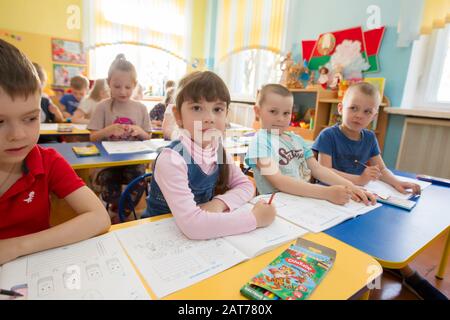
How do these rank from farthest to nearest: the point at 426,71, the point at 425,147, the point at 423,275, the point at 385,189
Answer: the point at 426,71 → the point at 425,147 → the point at 423,275 → the point at 385,189

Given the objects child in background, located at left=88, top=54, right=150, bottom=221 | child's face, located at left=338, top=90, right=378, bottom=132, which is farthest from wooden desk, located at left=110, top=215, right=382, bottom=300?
child in background, located at left=88, top=54, right=150, bottom=221

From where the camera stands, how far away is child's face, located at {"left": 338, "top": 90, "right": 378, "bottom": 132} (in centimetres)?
149

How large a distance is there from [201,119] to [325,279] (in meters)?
0.58

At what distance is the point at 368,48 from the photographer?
3.04 meters

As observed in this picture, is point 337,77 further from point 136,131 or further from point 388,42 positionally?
point 136,131

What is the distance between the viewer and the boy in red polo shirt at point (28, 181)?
61cm

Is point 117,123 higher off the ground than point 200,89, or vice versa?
point 200,89

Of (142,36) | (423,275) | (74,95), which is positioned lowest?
(423,275)

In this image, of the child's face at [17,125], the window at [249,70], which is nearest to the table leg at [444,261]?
the child's face at [17,125]

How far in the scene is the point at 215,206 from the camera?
0.86 meters

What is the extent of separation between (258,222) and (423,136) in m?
2.59

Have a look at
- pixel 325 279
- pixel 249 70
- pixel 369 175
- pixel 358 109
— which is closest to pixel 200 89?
pixel 325 279

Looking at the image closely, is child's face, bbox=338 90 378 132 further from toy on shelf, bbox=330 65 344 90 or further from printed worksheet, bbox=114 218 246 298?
toy on shelf, bbox=330 65 344 90
